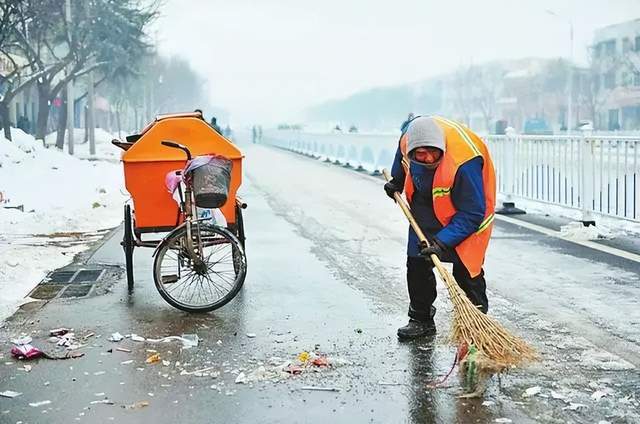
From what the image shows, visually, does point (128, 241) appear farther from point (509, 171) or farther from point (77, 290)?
point (509, 171)

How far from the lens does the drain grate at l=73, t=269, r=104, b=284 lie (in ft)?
26.1

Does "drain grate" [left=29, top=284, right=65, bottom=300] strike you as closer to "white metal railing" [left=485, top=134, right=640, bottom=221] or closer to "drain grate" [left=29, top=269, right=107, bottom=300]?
"drain grate" [left=29, top=269, right=107, bottom=300]

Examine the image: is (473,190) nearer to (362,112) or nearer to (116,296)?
(116,296)

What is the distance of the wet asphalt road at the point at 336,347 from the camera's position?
436 centimetres

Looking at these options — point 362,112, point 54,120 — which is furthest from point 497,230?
point 362,112

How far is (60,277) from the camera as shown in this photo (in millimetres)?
8078

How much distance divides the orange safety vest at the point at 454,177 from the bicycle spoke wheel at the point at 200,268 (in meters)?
1.89

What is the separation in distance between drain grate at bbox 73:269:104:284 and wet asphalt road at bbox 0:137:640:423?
13.4 inches

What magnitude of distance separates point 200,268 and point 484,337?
2.58m

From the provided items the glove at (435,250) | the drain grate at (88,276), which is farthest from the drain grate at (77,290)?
the glove at (435,250)

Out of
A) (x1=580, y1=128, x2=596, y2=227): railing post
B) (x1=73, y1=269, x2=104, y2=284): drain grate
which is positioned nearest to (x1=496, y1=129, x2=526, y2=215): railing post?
(x1=580, y1=128, x2=596, y2=227): railing post

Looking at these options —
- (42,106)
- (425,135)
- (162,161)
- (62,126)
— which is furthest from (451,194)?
(62,126)

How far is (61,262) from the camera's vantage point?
29.2 ft

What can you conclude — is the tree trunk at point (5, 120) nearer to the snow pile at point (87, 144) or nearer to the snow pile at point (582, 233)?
the snow pile at point (87, 144)
